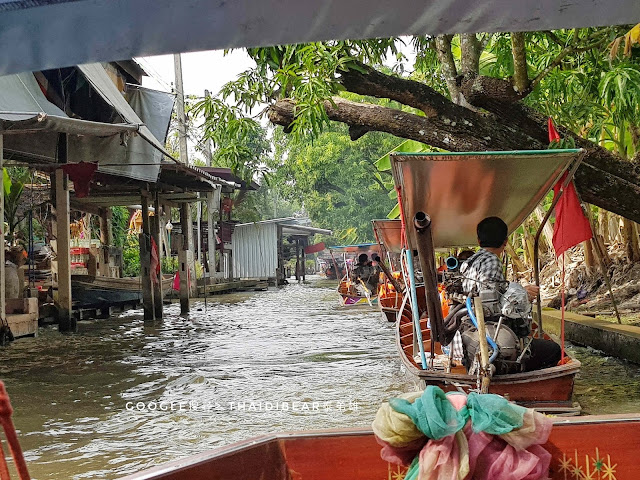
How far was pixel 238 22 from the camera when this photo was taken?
1.70 meters

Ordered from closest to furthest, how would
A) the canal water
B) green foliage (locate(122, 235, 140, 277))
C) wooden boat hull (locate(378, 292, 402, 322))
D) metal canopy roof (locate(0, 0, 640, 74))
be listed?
metal canopy roof (locate(0, 0, 640, 74)), the canal water, wooden boat hull (locate(378, 292, 402, 322)), green foliage (locate(122, 235, 140, 277))

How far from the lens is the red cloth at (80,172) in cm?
1105

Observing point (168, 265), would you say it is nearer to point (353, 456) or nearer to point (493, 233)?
point (493, 233)

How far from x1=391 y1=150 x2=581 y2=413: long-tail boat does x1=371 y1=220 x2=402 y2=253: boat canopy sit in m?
6.96

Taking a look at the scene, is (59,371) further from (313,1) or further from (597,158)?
(313,1)

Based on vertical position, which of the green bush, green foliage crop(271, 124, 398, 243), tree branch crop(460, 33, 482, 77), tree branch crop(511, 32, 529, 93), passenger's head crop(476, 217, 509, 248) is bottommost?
passenger's head crop(476, 217, 509, 248)

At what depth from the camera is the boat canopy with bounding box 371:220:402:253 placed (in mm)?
14430

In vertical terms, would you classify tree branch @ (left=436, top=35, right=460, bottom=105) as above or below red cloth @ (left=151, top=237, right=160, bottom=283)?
above

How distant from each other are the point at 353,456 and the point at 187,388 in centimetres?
600

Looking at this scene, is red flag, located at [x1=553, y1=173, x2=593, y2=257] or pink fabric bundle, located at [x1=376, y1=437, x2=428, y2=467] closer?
pink fabric bundle, located at [x1=376, y1=437, x2=428, y2=467]

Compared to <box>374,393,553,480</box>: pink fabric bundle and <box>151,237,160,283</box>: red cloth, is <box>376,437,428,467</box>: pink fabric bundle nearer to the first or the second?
<box>374,393,553,480</box>: pink fabric bundle

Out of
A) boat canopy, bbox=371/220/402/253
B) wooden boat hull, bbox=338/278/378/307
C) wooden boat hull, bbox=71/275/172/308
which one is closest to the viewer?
boat canopy, bbox=371/220/402/253

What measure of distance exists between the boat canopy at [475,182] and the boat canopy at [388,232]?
6.40 metres

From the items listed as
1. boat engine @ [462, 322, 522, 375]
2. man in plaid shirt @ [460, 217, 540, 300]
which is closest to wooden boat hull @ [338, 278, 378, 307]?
boat engine @ [462, 322, 522, 375]
